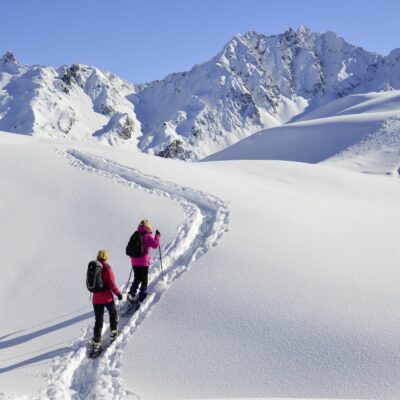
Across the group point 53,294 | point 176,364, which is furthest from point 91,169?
point 176,364

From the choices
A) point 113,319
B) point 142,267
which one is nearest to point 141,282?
point 142,267

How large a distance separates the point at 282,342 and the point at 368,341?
1586mm

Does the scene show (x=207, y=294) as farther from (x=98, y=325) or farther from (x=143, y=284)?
(x=98, y=325)

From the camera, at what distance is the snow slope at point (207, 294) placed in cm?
781

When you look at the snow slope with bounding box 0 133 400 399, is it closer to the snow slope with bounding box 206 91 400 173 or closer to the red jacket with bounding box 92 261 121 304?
the red jacket with bounding box 92 261 121 304

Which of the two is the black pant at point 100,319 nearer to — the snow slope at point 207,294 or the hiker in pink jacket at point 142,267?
the snow slope at point 207,294

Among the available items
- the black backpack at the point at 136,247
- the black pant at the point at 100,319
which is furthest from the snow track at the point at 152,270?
the black backpack at the point at 136,247

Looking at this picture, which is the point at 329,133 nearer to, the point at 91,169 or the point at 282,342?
the point at 91,169

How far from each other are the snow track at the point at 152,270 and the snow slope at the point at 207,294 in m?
0.04

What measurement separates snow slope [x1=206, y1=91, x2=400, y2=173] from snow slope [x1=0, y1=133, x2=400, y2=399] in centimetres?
3743

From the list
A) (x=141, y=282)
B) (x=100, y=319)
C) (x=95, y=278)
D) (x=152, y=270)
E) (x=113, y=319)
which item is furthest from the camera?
(x=152, y=270)

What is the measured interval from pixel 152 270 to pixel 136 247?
1522 mm

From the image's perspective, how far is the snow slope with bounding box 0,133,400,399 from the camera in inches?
307

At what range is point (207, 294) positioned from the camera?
10266 millimetres
